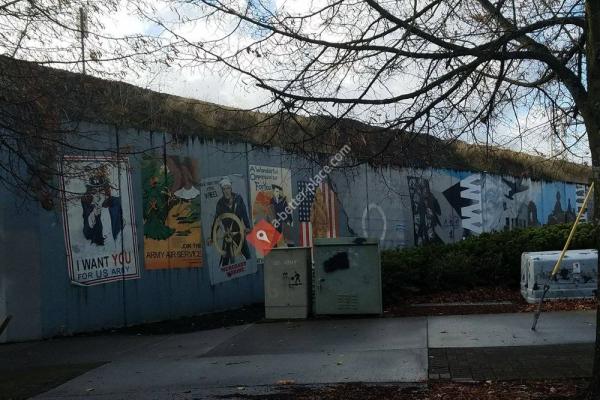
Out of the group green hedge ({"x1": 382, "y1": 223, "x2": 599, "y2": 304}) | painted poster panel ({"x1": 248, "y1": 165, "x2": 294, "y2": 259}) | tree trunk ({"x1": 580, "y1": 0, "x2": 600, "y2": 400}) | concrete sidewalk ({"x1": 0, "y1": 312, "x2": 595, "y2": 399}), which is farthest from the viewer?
painted poster panel ({"x1": 248, "y1": 165, "x2": 294, "y2": 259})

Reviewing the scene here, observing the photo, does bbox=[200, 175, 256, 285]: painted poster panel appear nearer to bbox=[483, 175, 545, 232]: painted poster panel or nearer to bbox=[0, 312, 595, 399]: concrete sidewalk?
bbox=[0, 312, 595, 399]: concrete sidewalk

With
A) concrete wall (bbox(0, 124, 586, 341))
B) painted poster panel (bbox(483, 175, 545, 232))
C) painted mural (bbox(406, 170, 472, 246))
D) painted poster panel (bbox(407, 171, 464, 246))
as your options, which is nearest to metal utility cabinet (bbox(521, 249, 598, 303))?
concrete wall (bbox(0, 124, 586, 341))

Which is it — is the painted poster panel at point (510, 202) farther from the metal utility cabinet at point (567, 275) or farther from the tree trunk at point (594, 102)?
the tree trunk at point (594, 102)

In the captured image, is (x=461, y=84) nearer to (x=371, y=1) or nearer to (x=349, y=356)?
(x=371, y=1)

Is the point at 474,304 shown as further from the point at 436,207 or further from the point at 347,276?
the point at 436,207

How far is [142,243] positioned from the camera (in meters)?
11.9

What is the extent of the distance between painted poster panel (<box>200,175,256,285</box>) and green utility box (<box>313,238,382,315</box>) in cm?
287

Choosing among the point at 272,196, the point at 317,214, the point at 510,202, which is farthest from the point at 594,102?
the point at 510,202

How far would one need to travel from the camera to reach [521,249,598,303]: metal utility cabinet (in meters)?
10.7

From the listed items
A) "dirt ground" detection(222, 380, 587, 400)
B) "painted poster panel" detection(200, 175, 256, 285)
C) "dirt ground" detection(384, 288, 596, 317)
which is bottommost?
"dirt ground" detection(384, 288, 596, 317)

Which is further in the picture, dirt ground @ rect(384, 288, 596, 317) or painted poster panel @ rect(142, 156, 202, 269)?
painted poster panel @ rect(142, 156, 202, 269)

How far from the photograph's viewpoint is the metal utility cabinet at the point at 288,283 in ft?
36.2

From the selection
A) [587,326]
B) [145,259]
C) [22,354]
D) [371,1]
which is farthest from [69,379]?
[587,326]

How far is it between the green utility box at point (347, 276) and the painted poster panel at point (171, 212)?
2888mm
